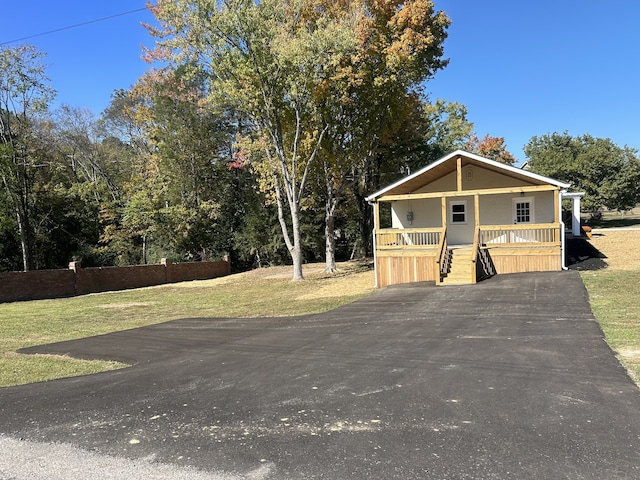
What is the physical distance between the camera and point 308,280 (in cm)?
2147

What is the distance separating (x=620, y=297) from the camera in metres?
10.4

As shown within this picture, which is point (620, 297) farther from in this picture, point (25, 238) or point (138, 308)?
point (25, 238)

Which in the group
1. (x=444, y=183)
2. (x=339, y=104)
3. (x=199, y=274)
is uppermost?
(x=339, y=104)

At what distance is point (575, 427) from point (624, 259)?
16.2 m

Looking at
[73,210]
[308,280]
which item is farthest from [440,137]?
[73,210]

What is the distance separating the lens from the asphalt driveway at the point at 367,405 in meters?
3.44

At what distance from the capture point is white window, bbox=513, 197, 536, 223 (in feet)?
62.2

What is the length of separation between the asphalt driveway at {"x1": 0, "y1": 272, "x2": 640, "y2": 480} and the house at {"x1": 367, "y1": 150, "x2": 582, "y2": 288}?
7.23 m

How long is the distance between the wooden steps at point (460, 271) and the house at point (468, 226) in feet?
0.10

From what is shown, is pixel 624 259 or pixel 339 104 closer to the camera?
pixel 624 259

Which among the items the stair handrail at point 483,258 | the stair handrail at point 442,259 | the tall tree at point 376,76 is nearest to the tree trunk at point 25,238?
the tall tree at point 376,76

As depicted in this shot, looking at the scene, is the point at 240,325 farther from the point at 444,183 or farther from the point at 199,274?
the point at 199,274

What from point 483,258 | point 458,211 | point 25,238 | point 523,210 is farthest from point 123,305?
point 523,210

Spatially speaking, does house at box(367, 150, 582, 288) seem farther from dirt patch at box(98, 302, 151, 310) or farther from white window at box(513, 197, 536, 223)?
dirt patch at box(98, 302, 151, 310)
